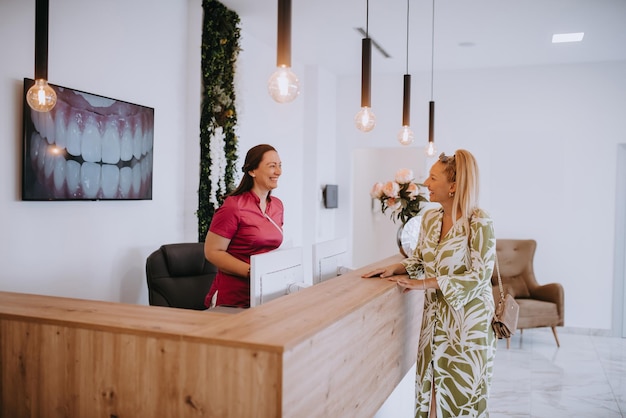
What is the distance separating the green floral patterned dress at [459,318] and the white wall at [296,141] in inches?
83.7

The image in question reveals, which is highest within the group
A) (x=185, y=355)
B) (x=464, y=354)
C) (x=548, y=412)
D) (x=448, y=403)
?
(x=185, y=355)

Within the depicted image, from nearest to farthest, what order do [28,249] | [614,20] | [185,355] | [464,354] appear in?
[185,355] < [464,354] < [28,249] < [614,20]

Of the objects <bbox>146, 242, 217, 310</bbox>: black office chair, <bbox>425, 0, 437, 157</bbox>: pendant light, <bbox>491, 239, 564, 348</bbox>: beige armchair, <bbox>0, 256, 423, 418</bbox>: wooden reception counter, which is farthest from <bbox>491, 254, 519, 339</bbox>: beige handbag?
<bbox>491, 239, 564, 348</bbox>: beige armchair

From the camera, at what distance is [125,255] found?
3838 millimetres

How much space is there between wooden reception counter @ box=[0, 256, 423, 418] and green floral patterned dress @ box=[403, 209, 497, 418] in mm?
597

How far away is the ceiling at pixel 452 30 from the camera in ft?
14.8

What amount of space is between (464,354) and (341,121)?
515 centimetres

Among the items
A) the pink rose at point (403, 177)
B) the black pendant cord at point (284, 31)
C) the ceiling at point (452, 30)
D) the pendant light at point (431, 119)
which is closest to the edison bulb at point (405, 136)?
the pendant light at point (431, 119)

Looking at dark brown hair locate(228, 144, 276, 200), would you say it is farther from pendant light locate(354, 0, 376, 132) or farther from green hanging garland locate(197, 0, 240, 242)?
green hanging garland locate(197, 0, 240, 242)

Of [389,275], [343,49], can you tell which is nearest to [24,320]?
[389,275]

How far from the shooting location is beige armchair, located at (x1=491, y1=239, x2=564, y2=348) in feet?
18.5

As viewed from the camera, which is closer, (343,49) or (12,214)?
(12,214)

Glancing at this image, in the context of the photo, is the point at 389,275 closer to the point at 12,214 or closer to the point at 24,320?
the point at 24,320

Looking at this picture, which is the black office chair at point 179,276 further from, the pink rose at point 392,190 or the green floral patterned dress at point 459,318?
the green floral patterned dress at point 459,318
